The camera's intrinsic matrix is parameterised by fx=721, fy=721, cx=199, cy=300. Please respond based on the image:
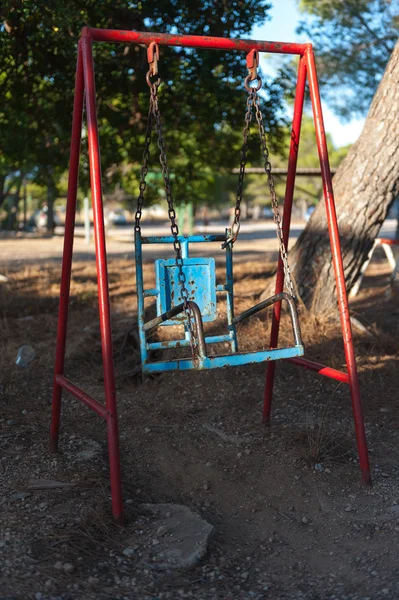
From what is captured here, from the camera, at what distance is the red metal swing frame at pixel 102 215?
9.49 ft

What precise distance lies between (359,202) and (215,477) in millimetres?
2992

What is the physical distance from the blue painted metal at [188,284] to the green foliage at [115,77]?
3.22 metres

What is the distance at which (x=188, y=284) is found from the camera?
11.9 feet

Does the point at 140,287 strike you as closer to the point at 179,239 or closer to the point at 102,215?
the point at 179,239

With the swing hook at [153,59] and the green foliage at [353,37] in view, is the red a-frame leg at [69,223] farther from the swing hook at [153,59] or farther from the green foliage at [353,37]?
the green foliage at [353,37]

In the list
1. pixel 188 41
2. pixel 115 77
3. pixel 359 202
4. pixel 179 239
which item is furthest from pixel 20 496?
pixel 115 77

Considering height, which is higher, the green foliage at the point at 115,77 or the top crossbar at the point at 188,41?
the green foliage at the point at 115,77

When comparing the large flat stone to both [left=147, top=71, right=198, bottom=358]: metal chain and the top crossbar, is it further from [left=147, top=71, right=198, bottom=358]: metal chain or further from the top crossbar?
the top crossbar

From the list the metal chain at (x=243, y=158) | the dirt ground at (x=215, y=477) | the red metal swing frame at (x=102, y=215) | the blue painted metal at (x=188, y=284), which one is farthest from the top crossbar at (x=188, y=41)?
the dirt ground at (x=215, y=477)

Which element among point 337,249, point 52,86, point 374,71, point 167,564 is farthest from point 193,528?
point 374,71

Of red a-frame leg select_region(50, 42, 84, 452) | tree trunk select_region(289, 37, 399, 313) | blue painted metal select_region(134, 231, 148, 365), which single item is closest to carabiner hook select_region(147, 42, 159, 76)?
red a-frame leg select_region(50, 42, 84, 452)

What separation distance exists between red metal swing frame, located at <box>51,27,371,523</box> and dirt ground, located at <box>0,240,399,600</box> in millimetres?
214

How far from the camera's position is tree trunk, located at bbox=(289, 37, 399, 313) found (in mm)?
5516

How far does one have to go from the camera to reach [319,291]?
5867 millimetres
